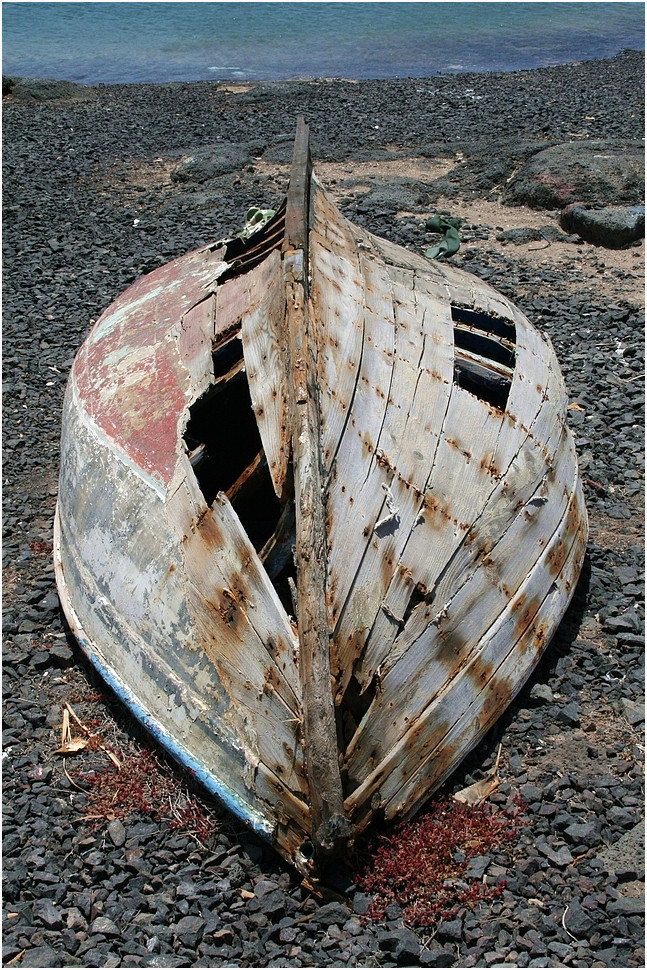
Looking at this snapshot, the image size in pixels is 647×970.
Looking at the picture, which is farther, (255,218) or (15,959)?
(255,218)

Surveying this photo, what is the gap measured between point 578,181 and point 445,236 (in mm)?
2289

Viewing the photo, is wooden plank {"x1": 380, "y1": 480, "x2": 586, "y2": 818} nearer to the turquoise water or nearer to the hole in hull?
the hole in hull

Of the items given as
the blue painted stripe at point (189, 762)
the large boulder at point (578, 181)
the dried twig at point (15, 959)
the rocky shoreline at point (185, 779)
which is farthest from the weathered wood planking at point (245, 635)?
the large boulder at point (578, 181)

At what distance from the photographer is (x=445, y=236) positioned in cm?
1045

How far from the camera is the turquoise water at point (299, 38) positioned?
2745 cm

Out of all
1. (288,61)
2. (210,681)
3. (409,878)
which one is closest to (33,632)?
(210,681)

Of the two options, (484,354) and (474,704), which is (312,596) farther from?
(484,354)

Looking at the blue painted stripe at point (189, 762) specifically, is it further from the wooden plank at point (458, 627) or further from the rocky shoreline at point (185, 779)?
the wooden plank at point (458, 627)

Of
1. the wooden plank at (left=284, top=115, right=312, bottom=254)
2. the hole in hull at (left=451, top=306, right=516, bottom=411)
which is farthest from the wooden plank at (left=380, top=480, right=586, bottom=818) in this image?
the wooden plank at (left=284, top=115, right=312, bottom=254)

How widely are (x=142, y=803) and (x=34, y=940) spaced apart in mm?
661

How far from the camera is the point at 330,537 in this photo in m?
3.54

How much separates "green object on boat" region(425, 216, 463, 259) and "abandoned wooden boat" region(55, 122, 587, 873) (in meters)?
4.95

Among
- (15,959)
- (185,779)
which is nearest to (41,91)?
(185,779)

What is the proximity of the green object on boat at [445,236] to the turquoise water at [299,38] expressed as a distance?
1665 cm
